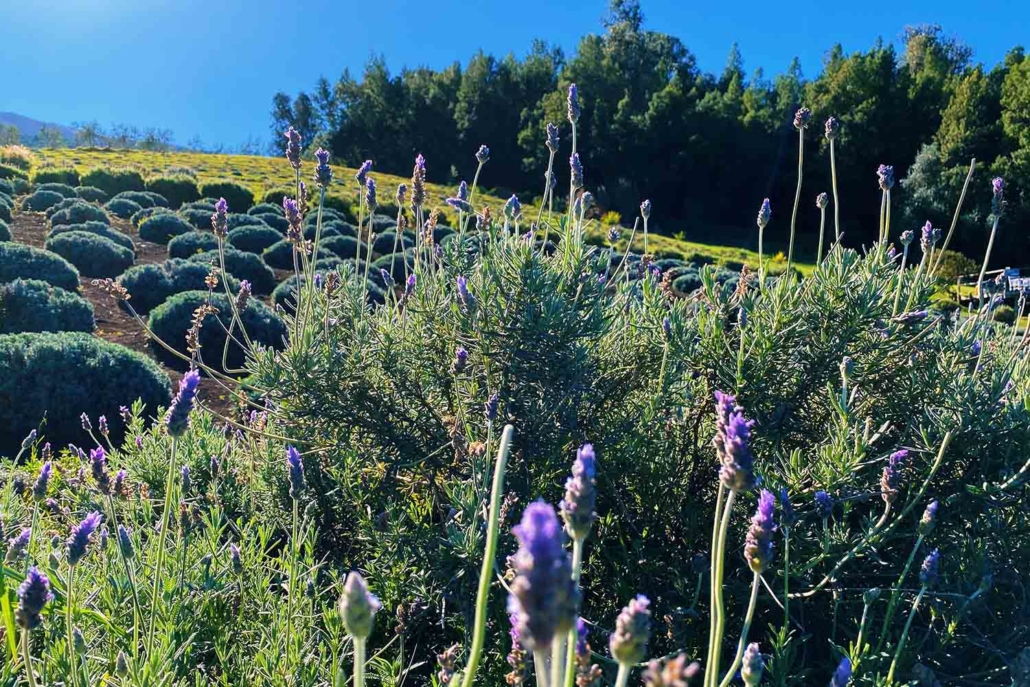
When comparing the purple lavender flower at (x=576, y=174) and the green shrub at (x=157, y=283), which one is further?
the green shrub at (x=157, y=283)

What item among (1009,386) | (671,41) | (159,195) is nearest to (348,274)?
(1009,386)

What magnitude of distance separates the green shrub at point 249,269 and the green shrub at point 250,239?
3681 millimetres

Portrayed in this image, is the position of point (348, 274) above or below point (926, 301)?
above

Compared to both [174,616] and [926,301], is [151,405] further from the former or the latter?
[926,301]

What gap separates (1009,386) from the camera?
2.07 m

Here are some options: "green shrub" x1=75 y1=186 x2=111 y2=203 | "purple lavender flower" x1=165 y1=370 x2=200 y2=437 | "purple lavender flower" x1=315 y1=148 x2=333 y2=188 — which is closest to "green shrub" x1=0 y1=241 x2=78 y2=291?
"purple lavender flower" x1=315 y1=148 x2=333 y2=188

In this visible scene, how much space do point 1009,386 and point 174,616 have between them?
221cm

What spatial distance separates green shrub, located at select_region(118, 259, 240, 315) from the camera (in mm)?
11625

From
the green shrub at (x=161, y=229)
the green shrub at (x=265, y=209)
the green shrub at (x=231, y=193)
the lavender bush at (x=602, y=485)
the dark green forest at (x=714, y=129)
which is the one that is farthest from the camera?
the dark green forest at (x=714, y=129)

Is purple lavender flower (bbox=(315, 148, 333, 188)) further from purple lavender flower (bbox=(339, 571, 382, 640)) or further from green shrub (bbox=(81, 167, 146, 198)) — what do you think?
green shrub (bbox=(81, 167, 146, 198))

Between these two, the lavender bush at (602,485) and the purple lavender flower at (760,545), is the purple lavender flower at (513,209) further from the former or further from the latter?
the purple lavender flower at (760,545)

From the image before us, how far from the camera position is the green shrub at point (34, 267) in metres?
10.7

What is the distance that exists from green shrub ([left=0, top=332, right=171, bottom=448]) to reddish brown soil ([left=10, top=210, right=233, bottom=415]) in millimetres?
625

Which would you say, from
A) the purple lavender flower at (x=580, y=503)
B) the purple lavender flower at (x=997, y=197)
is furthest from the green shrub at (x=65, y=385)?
the purple lavender flower at (x=580, y=503)
